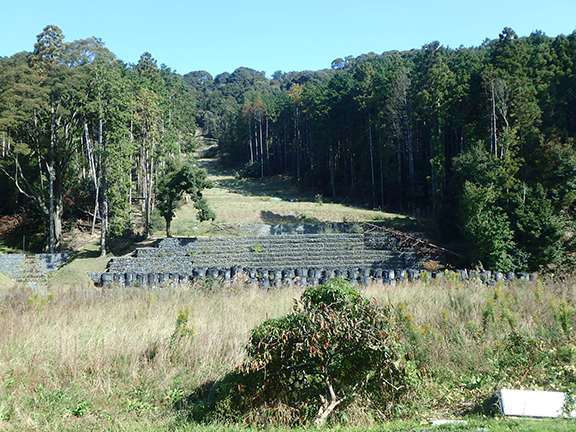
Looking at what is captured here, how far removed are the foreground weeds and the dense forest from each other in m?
15.1

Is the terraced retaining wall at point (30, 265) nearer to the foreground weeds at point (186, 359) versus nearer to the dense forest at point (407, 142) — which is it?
the dense forest at point (407, 142)

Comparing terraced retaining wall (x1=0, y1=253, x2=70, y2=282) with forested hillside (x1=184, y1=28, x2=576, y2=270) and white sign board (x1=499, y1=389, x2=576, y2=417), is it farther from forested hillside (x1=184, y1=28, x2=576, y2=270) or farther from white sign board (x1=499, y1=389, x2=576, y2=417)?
white sign board (x1=499, y1=389, x2=576, y2=417)

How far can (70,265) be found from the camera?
70.8ft

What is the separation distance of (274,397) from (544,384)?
2939 mm

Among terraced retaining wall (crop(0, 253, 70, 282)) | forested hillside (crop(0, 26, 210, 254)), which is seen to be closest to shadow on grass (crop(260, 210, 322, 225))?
forested hillside (crop(0, 26, 210, 254))

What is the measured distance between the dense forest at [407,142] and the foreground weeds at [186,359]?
595 inches

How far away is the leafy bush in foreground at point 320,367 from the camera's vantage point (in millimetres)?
4359

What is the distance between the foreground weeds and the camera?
4.49m

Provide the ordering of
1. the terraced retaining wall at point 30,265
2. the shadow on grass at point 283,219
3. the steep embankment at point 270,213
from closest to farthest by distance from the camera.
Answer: the terraced retaining wall at point 30,265, the steep embankment at point 270,213, the shadow on grass at point 283,219

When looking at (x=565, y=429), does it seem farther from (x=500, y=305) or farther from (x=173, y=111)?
(x=173, y=111)

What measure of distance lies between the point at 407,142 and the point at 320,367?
117 ft

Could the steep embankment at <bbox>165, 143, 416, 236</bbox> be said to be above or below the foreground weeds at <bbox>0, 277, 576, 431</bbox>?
below

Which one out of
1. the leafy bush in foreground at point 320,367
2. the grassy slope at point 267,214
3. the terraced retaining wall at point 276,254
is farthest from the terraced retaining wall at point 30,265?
the leafy bush in foreground at point 320,367

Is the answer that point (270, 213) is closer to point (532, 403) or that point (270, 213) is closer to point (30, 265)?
point (30, 265)
